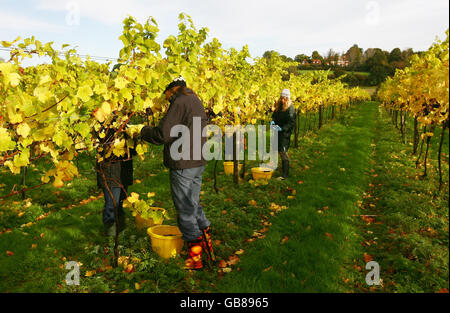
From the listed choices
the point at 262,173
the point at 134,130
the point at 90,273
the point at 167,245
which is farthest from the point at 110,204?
the point at 262,173

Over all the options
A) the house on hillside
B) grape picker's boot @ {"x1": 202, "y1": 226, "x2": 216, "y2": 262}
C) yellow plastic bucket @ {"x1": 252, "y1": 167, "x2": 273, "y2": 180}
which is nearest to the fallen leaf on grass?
grape picker's boot @ {"x1": 202, "y1": 226, "x2": 216, "y2": 262}

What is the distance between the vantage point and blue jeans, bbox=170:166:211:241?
3119 millimetres

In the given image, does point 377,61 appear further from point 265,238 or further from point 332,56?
point 265,238

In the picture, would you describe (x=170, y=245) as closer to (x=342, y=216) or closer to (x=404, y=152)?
(x=342, y=216)

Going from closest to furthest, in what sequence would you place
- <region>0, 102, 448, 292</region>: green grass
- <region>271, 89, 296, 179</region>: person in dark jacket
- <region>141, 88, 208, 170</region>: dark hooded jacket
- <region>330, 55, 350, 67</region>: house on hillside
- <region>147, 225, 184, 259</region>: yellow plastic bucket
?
<region>141, 88, 208, 170</region>: dark hooded jacket < <region>0, 102, 448, 292</region>: green grass < <region>147, 225, 184, 259</region>: yellow plastic bucket < <region>271, 89, 296, 179</region>: person in dark jacket < <region>330, 55, 350, 67</region>: house on hillside

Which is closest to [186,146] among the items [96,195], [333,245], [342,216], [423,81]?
[333,245]

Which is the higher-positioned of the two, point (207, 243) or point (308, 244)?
point (207, 243)

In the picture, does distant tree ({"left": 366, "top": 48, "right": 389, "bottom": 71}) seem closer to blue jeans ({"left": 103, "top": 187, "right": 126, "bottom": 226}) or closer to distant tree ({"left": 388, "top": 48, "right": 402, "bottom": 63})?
distant tree ({"left": 388, "top": 48, "right": 402, "bottom": 63})

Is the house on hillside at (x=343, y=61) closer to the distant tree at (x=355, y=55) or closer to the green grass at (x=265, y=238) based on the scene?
the distant tree at (x=355, y=55)

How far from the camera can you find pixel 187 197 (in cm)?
314

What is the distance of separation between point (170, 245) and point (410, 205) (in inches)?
168

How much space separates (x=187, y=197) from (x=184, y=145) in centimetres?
58

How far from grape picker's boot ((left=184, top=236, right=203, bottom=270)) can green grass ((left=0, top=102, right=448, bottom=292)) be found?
10cm
